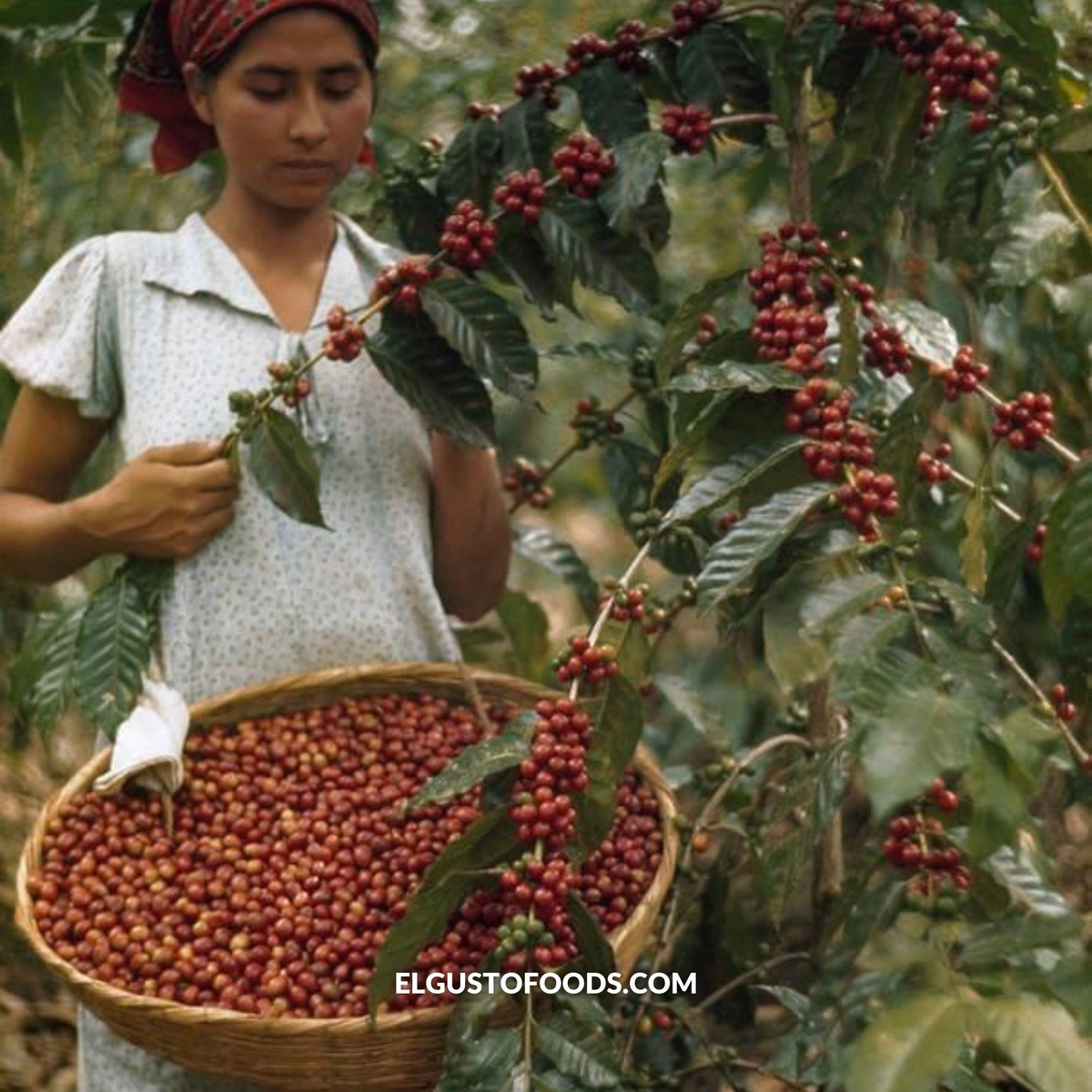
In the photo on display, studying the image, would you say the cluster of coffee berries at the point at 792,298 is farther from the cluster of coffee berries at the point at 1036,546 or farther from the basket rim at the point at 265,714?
the basket rim at the point at 265,714

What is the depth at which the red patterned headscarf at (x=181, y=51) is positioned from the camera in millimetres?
1677

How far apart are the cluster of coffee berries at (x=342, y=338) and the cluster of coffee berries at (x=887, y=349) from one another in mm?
454

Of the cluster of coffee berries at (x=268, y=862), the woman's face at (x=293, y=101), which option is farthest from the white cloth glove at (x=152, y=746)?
the woman's face at (x=293, y=101)

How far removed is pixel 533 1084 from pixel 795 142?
3.11ft

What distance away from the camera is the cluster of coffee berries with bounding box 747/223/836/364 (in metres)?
1.44

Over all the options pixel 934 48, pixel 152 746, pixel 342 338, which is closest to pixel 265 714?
pixel 152 746

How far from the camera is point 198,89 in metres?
1.77

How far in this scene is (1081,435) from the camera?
2.60 meters

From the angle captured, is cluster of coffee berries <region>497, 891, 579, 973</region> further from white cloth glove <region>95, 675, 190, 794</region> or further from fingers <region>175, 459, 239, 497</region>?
fingers <region>175, 459, 239, 497</region>

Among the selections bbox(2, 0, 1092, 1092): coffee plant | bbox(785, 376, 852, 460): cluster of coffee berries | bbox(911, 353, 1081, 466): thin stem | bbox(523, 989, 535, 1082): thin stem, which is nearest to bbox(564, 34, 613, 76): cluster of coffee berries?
bbox(2, 0, 1092, 1092): coffee plant

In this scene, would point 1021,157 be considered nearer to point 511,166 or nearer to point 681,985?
point 511,166

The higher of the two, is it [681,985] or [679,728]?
[681,985]

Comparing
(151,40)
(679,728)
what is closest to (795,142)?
(151,40)

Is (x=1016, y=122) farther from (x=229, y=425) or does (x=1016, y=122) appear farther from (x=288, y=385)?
(x=229, y=425)
